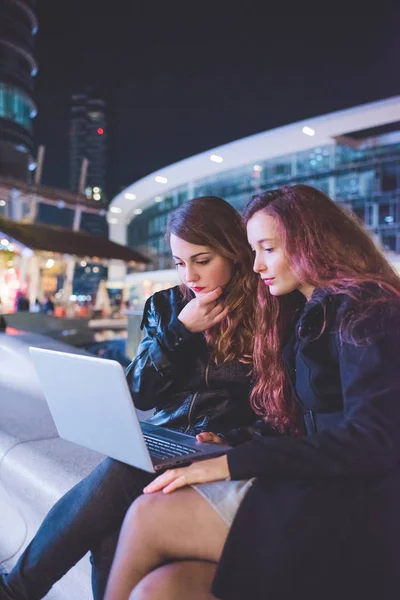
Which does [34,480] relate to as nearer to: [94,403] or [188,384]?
[188,384]

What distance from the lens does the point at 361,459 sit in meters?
1.39

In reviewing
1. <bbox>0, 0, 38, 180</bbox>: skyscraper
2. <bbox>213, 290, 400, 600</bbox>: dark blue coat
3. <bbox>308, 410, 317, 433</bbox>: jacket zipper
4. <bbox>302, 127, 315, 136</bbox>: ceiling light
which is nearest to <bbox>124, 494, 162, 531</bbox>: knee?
<bbox>213, 290, 400, 600</bbox>: dark blue coat

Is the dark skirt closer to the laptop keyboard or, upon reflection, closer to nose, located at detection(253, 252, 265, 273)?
the laptop keyboard

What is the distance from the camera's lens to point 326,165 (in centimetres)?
2681

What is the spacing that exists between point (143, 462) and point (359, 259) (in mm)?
889

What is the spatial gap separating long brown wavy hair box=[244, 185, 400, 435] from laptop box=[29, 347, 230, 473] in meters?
0.33

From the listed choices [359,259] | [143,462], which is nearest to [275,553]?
[143,462]

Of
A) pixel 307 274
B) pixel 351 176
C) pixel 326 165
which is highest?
pixel 326 165

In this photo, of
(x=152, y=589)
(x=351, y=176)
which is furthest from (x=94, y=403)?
(x=351, y=176)

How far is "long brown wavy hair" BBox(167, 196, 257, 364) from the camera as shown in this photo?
7.54 feet

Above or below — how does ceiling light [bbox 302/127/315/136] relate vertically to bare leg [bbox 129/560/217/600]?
above

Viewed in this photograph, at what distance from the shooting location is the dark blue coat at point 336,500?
130 centimetres

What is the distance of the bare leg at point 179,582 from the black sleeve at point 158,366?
3.06ft

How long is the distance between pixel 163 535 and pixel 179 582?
4.8 inches
